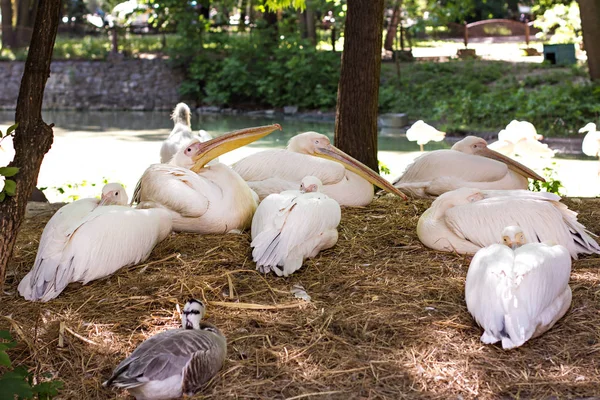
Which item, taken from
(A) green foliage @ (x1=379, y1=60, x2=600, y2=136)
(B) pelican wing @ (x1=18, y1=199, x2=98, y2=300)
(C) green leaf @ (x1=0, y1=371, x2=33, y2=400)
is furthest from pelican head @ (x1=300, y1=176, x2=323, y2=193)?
(A) green foliage @ (x1=379, y1=60, x2=600, y2=136)

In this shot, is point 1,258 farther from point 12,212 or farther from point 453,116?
point 453,116

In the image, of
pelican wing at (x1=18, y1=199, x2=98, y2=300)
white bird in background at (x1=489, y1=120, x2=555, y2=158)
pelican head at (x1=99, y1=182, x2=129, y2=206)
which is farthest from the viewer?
white bird in background at (x1=489, y1=120, x2=555, y2=158)

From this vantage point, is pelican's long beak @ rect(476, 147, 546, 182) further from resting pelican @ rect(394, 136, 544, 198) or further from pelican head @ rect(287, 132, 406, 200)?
pelican head @ rect(287, 132, 406, 200)

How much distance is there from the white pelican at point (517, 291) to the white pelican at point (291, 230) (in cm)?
90

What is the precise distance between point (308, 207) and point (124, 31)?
18.6 m

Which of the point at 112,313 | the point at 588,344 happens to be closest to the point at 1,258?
the point at 112,313

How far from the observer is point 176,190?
4.00 metres

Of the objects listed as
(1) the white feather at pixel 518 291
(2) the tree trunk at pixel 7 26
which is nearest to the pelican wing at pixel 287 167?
(1) the white feather at pixel 518 291

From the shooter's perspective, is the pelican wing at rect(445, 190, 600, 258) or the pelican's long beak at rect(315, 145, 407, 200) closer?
the pelican wing at rect(445, 190, 600, 258)

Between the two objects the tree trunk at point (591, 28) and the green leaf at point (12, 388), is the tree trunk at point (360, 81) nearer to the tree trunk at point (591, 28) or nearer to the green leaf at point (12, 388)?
the green leaf at point (12, 388)

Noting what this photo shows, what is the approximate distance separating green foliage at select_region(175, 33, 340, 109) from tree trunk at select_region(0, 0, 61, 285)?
1377cm

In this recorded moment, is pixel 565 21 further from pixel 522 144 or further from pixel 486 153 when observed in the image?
pixel 486 153

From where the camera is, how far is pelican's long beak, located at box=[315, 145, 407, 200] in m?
4.75

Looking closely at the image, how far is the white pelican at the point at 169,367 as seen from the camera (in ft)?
7.84
